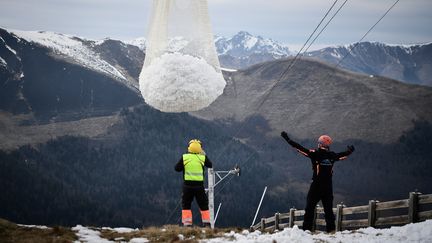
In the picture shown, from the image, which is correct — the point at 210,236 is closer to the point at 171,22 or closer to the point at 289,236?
the point at 289,236

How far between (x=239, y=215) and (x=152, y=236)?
162103mm

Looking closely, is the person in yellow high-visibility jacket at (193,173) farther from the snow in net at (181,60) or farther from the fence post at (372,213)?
the fence post at (372,213)

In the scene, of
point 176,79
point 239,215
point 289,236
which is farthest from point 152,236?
point 239,215

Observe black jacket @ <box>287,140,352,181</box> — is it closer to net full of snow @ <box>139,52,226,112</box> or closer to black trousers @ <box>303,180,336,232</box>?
black trousers @ <box>303,180,336,232</box>

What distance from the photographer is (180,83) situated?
777cm

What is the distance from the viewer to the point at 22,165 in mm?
197125

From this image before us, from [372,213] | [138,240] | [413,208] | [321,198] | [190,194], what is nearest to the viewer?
[138,240]

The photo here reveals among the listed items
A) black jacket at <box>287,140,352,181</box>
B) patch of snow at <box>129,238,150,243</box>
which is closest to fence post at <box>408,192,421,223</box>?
black jacket at <box>287,140,352,181</box>

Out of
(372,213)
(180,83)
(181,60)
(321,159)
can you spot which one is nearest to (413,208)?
(372,213)

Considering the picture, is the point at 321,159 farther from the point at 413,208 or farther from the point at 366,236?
the point at 413,208

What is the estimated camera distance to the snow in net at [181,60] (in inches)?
309

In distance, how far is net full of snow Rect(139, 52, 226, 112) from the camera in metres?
7.79

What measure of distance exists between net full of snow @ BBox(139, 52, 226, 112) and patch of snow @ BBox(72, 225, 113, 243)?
139 inches

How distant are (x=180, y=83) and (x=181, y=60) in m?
0.57
